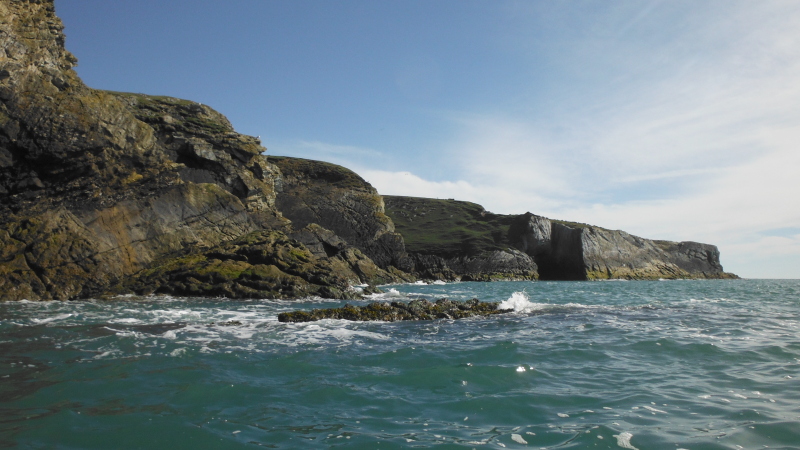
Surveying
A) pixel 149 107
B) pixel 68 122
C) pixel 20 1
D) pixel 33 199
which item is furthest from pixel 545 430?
pixel 149 107

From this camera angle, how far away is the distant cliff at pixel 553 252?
262 feet

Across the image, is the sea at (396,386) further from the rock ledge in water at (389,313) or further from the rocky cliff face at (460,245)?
the rocky cliff face at (460,245)

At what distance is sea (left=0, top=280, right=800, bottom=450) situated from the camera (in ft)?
19.5

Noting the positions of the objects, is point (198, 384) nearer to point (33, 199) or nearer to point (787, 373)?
point (787, 373)

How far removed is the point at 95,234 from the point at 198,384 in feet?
79.5

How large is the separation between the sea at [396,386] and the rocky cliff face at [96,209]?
38.3ft

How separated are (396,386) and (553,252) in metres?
83.3

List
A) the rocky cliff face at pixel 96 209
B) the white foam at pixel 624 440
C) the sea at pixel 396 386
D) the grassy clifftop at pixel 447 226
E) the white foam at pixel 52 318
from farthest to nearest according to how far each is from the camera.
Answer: the grassy clifftop at pixel 447 226
the rocky cliff face at pixel 96 209
the white foam at pixel 52 318
the sea at pixel 396 386
the white foam at pixel 624 440

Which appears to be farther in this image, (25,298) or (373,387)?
(25,298)

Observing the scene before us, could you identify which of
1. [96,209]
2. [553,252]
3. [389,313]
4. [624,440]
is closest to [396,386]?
[624,440]

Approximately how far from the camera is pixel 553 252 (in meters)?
86.8

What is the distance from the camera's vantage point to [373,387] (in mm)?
8312

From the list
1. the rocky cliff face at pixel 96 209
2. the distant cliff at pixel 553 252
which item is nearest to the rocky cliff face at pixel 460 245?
the distant cliff at pixel 553 252


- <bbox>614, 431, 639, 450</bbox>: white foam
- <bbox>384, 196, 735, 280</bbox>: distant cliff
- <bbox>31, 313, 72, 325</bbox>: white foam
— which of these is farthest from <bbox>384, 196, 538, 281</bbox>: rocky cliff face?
<bbox>614, 431, 639, 450</bbox>: white foam
